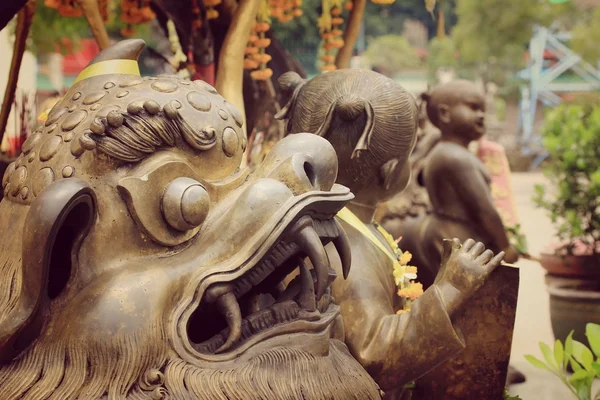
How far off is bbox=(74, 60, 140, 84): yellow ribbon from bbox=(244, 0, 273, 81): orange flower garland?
110 centimetres

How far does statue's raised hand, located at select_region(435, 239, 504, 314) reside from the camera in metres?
1.54

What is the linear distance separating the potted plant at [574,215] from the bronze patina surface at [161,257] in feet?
9.72

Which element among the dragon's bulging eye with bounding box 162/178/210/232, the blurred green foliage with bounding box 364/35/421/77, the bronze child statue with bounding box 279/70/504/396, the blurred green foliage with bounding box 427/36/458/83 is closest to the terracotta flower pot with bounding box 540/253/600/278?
the bronze child statue with bounding box 279/70/504/396

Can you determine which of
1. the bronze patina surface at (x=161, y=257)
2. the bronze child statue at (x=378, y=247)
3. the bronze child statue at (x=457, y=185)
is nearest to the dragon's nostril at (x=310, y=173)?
the bronze patina surface at (x=161, y=257)

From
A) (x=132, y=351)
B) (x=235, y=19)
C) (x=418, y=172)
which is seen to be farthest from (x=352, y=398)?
(x=418, y=172)

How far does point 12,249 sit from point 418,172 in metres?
2.89

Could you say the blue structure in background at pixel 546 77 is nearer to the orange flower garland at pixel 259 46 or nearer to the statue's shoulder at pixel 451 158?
the statue's shoulder at pixel 451 158

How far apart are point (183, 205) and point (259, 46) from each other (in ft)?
4.69

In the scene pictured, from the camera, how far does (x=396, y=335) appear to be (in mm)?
1545

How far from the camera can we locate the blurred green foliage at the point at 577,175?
411cm

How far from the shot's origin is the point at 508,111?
12039mm

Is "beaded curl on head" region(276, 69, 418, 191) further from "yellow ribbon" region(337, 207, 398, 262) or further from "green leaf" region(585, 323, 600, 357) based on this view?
"green leaf" region(585, 323, 600, 357)

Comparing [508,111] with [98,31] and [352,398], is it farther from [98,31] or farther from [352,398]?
[352,398]

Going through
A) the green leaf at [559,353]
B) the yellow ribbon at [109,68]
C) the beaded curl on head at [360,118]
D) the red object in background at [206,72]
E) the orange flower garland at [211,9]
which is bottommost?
the green leaf at [559,353]
